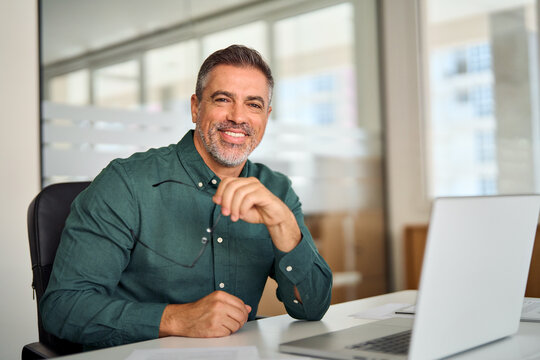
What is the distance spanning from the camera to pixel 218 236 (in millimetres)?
1570

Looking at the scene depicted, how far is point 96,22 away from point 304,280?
1895mm

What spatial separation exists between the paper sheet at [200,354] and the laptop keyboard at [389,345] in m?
0.18

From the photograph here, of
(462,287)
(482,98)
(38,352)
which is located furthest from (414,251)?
(462,287)

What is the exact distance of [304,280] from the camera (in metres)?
1.47

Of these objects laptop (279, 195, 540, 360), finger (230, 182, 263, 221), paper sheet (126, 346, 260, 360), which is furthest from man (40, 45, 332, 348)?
laptop (279, 195, 540, 360)

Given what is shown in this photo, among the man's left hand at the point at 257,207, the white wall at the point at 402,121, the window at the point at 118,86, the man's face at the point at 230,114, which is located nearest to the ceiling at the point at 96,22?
the window at the point at 118,86

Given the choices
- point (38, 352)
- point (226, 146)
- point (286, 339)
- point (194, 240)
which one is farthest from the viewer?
point (226, 146)

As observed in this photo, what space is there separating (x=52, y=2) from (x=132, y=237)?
1692 mm

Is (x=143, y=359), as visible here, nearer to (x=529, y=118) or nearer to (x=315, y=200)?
(x=315, y=200)

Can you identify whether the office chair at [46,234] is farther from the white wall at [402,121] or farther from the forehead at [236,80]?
the white wall at [402,121]

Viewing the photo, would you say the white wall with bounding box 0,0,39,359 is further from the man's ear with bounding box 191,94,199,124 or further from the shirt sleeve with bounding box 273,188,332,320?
the shirt sleeve with bounding box 273,188,332,320

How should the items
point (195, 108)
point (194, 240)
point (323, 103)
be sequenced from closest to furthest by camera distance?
point (194, 240), point (195, 108), point (323, 103)

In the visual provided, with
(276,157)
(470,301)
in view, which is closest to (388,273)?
(276,157)

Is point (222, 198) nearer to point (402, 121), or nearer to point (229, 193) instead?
point (229, 193)
